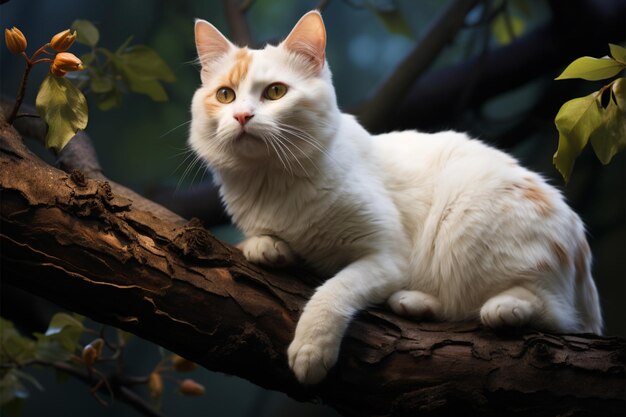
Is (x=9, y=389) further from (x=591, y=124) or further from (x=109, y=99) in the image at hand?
(x=591, y=124)

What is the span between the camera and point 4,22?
1.97 meters

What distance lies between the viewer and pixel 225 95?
1621 millimetres

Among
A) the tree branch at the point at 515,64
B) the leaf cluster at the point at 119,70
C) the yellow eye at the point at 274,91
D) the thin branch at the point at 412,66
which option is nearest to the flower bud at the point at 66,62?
the yellow eye at the point at 274,91

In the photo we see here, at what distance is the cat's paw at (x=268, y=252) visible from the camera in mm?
1519

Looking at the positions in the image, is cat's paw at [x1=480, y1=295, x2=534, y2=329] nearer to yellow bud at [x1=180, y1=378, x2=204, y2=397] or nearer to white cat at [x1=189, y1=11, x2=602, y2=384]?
white cat at [x1=189, y1=11, x2=602, y2=384]

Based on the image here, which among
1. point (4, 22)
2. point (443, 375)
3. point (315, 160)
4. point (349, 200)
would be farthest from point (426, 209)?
point (4, 22)

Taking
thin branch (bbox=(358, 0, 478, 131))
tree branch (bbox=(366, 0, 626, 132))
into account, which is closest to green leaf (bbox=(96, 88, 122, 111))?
thin branch (bbox=(358, 0, 478, 131))

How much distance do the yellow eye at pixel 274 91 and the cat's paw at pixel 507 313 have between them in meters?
0.79

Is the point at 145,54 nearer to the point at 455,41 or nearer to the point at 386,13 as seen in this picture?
the point at 386,13

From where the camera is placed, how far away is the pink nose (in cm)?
147

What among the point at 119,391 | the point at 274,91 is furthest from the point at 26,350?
the point at 274,91

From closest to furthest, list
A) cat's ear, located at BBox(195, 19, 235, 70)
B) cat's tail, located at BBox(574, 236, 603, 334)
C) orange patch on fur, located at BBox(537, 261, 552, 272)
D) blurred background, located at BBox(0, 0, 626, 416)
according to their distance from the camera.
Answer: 1. orange patch on fur, located at BBox(537, 261, 552, 272)
2. cat's tail, located at BBox(574, 236, 603, 334)
3. cat's ear, located at BBox(195, 19, 235, 70)
4. blurred background, located at BBox(0, 0, 626, 416)

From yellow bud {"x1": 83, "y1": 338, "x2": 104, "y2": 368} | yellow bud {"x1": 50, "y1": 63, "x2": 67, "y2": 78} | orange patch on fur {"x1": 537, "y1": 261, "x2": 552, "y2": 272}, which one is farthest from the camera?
yellow bud {"x1": 83, "y1": 338, "x2": 104, "y2": 368}

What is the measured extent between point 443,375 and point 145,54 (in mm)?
1407
